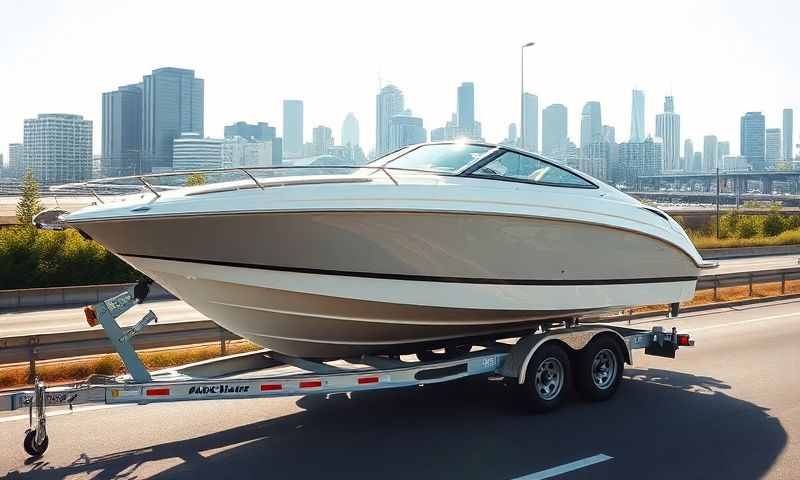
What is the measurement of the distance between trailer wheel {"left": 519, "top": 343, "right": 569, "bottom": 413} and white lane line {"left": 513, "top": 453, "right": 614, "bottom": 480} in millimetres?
1303

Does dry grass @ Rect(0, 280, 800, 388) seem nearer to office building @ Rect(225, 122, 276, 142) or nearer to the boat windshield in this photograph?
the boat windshield

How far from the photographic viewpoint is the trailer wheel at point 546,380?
755cm

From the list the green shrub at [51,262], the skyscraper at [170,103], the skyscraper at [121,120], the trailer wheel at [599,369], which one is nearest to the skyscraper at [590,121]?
the skyscraper at [170,103]

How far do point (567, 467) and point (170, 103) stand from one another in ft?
502

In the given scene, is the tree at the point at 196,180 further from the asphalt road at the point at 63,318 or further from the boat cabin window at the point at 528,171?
the asphalt road at the point at 63,318

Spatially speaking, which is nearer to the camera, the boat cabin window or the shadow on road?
the shadow on road

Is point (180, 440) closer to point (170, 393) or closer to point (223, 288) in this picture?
point (170, 393)

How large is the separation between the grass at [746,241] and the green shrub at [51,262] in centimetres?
2928

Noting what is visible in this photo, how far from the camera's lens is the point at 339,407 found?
26.3ft

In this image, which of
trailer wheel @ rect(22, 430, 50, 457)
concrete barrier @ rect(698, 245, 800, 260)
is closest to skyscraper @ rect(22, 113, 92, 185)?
concrete barrier @ rect(698, 245, 800, 260)

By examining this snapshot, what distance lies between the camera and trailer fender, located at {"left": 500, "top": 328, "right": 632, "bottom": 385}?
295 inches

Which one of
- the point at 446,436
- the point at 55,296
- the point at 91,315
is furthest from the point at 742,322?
the point at 55,296

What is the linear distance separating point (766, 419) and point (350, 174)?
184 inches

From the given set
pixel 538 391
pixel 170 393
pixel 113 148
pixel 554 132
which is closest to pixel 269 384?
pixel 170 393
